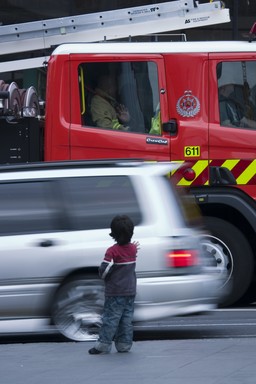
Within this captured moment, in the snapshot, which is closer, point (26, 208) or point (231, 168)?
point (26, 208)

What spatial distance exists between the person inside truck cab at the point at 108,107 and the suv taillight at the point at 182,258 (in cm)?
269

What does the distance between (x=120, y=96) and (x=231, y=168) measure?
1.51m

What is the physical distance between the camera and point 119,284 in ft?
29.4

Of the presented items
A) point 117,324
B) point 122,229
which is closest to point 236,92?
point 122,229

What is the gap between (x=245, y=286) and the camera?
12.2 meters

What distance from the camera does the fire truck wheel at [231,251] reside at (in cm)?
1216

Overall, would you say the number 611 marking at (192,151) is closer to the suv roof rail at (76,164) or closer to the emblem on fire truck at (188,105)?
the emblem on fire truck at (188,105)

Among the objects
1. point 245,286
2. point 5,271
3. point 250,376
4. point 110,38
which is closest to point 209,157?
point 245,286

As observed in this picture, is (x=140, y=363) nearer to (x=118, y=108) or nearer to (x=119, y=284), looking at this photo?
(x=119, y=284)

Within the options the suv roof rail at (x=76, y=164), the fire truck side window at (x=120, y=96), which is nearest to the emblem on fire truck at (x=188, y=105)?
the fire truck side window at (x=120, y=96)

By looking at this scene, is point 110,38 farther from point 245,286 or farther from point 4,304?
point 4,304

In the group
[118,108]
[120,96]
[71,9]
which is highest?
[71,9]

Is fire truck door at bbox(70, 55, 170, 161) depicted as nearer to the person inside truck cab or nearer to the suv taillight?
the person inside truck cab

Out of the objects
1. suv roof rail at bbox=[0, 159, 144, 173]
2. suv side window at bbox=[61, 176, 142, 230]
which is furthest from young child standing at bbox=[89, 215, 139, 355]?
suv roof rail at bbox=[0, 159, 144, 173]
